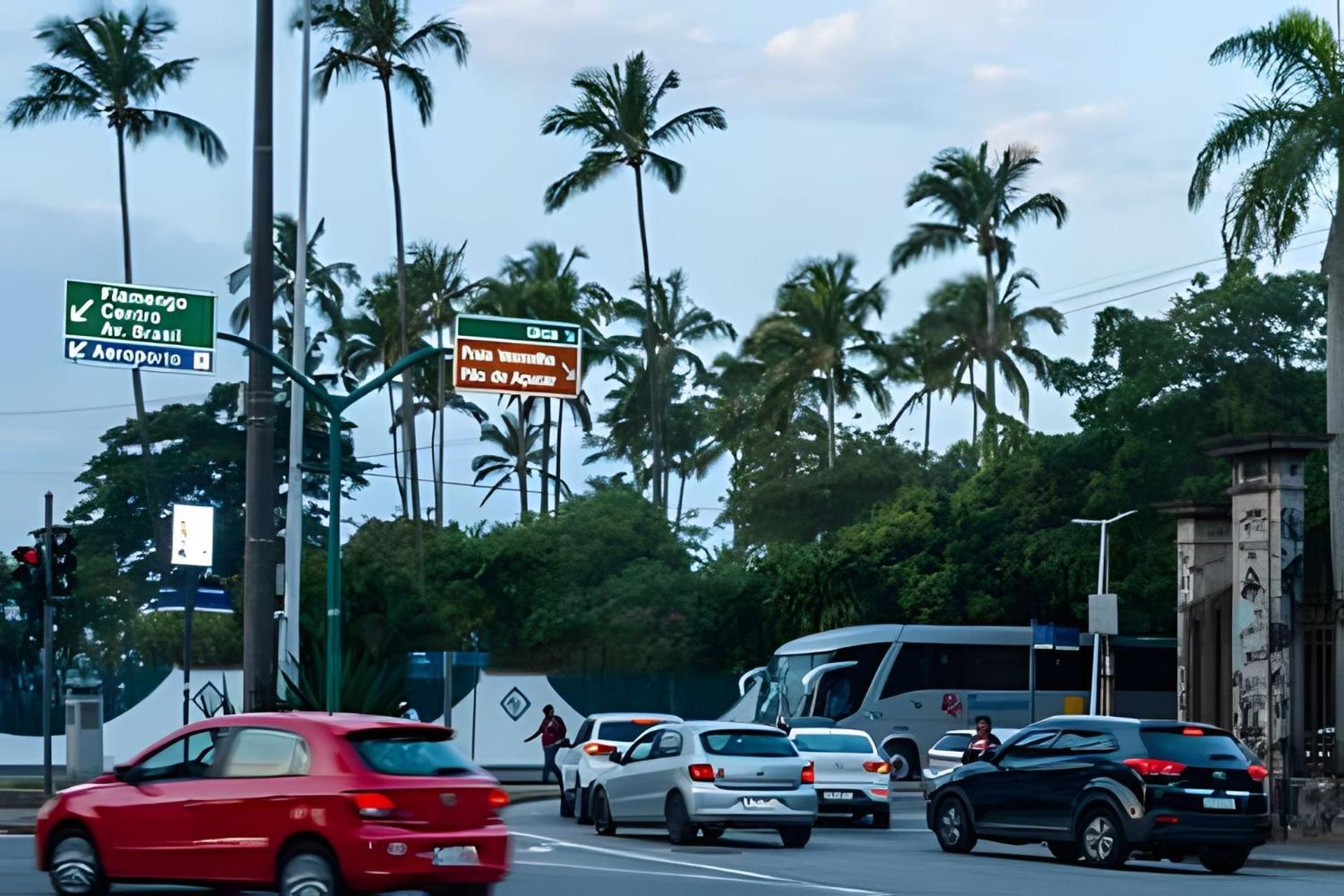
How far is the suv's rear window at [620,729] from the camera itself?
30.2 metres

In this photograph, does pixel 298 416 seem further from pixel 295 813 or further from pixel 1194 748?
pixel 295 813

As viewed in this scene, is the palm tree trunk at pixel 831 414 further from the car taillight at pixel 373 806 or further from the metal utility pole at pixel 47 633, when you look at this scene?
the car taillight at pixel 373 806

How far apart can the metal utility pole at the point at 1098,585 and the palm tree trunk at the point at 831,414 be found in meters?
16.5

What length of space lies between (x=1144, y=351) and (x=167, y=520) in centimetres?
3272

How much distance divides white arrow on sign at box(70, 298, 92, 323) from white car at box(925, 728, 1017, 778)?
13.7 meters

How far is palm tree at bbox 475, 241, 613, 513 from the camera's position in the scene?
221 ft

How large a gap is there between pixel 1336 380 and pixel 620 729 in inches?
440

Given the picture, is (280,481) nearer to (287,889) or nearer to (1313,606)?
(1313,606)

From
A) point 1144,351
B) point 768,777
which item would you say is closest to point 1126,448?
point 1144,351

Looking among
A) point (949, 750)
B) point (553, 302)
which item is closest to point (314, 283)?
point (553, 302)

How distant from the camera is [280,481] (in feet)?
238

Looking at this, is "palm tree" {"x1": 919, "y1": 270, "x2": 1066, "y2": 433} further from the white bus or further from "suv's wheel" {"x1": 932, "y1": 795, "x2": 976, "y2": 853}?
"suv's wheel" {"x1": 932, "y1": 795, "x2": 976, "y2": 853}

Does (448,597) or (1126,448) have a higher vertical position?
(1126,448)

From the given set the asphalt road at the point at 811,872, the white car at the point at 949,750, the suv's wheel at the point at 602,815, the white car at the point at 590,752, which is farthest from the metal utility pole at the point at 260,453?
the white car at the point at 949,750
